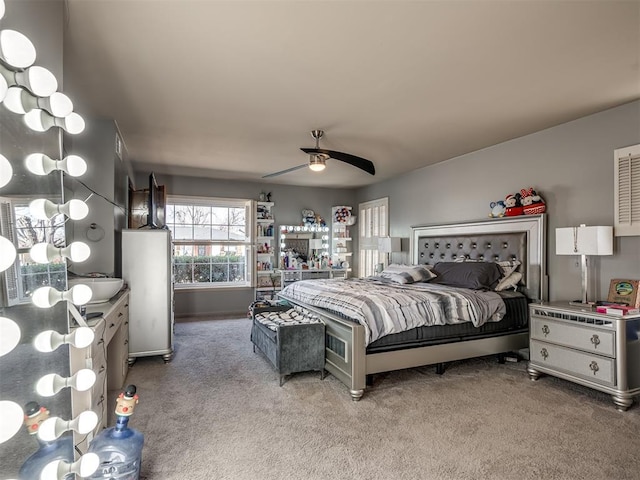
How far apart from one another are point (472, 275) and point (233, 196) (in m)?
4.24

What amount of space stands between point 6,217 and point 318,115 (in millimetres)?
2908

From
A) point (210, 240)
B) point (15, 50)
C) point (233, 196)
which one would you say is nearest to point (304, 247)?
point (233, 196)

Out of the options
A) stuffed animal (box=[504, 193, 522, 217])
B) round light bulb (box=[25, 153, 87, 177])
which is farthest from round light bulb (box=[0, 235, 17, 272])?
stuffed animal (box=[504, 193, 522, 217])

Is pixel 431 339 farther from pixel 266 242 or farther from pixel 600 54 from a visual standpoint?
pixel 266 242

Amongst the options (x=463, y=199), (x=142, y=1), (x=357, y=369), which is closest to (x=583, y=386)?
(x=357, y=369)

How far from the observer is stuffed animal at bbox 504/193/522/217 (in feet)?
12.9

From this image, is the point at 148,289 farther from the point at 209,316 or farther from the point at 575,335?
the point at 575,335

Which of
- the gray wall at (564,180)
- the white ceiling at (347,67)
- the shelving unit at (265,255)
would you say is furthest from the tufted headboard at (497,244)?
the shelving unit at (265,255)

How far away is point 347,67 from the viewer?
2430 millimetres

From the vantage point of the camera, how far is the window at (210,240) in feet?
20.3

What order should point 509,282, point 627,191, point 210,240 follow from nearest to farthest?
point 627,191 → point 509,282 → point 210,240

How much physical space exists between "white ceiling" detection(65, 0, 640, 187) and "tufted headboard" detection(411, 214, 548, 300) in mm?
1019

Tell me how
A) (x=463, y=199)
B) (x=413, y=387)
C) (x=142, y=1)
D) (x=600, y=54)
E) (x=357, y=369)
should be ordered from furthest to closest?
(x=463, y=199)
(x=413, y=387)
(x=357, y=369)
(x=600, y=54)
(x=142, y=1)

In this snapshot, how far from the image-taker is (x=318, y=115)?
3273 mm
